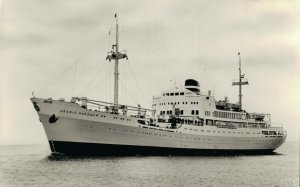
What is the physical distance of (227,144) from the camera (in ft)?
150

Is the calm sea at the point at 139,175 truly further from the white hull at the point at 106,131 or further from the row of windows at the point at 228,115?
the row of windows at the point at 228,115

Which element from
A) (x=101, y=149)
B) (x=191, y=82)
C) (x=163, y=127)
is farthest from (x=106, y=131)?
(x=191, y=82)

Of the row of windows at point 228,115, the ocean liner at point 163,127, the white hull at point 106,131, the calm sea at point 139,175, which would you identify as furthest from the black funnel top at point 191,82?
the calm sea at point 139,175

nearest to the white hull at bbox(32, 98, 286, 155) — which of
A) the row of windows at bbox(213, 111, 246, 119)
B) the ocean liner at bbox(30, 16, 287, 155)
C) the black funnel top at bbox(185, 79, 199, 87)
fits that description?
the ocean liner at bbox(30, 16, 287, 155)

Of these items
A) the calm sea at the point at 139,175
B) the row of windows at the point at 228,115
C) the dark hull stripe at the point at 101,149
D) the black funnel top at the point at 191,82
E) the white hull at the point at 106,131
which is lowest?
the calm sea at the point at 139,175

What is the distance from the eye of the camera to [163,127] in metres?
39.0

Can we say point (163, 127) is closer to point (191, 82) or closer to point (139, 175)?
point (191, 82)

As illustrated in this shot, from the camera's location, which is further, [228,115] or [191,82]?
[228,115]

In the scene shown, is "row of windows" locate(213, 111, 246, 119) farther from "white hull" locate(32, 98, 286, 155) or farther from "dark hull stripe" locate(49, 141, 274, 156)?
"dark hull stripe" locate(49, 141, 274, 156)

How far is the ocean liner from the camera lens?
112ft

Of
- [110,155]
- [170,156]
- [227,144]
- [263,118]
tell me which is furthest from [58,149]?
[263,118]

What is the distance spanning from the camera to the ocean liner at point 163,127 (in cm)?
3409

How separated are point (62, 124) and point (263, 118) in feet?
97.9

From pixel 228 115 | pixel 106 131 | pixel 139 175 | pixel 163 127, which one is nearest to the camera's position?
pixel 139 175
